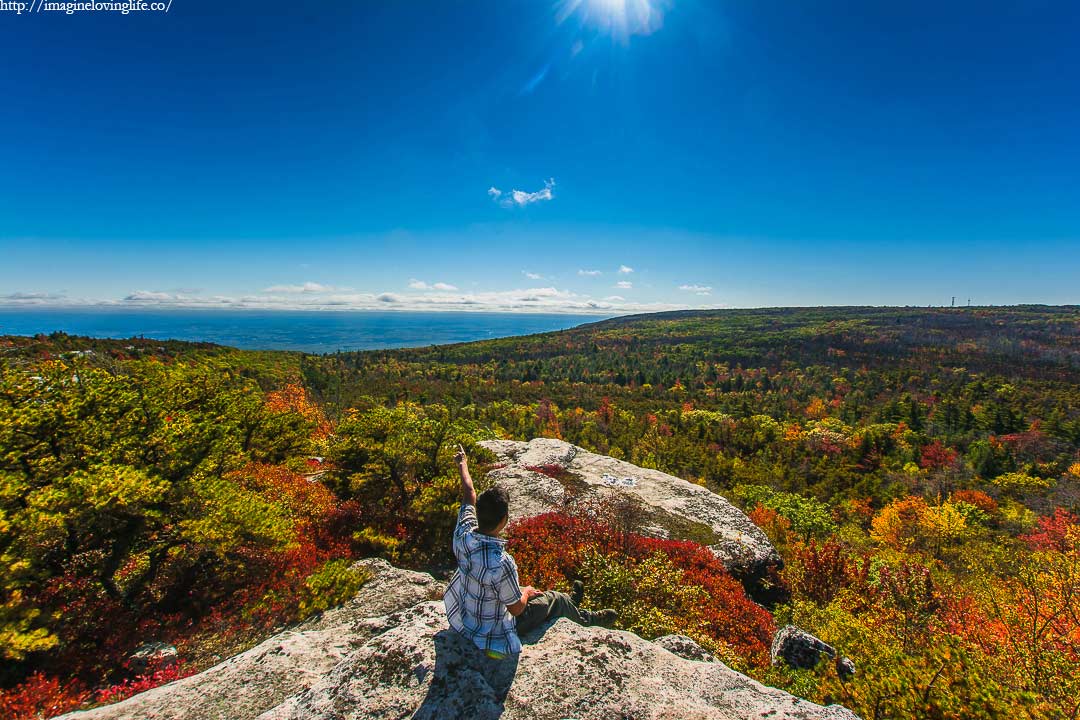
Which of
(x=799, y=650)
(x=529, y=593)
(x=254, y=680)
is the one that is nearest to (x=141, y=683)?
(x=254, y=680)

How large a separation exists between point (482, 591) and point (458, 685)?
119cm

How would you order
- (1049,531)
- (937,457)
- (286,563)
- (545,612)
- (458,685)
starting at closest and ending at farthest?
(458,685)
(545,612)
(286,563)
(1049,531)
(937,457)

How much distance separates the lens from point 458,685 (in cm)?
523

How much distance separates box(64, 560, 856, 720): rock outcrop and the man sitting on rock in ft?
1.29

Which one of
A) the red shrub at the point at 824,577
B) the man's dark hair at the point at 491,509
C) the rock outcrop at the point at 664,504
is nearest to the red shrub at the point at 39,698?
the man's dark hair at the point at 491,509

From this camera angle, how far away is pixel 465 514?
5746 mm

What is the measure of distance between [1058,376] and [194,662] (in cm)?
26061

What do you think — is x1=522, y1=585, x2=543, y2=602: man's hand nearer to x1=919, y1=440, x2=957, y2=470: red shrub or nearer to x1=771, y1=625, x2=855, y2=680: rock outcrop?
x1=771, y1=625, x2=855, y2=680: rock outcrop

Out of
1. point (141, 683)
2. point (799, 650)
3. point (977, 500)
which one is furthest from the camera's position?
point (977, 500)

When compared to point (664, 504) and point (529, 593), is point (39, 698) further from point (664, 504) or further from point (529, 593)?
point (664, 504)

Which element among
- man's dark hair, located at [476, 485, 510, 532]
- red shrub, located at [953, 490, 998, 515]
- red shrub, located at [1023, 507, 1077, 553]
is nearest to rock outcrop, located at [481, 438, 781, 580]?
man's dark hair, located at [476, 485, 510, 532]

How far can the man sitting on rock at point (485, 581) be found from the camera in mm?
A: 5156

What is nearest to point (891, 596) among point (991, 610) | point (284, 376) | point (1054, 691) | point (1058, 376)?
point (1054, 691)

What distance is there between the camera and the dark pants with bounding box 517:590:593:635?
21.5 ft
